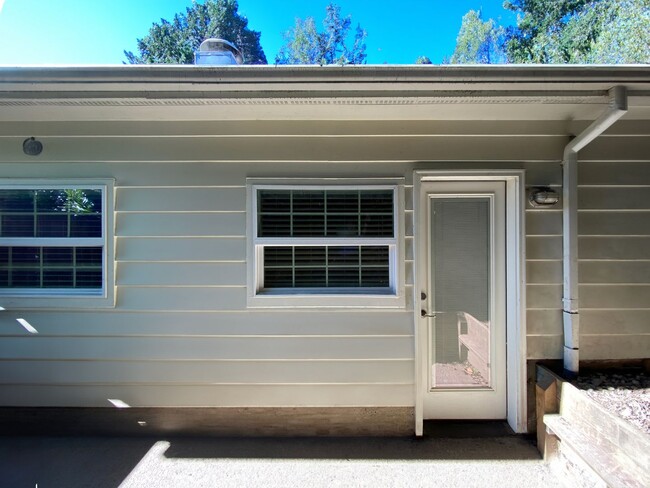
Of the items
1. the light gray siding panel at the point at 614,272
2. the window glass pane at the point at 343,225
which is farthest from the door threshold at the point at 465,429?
the window glass pane at the point at 343,225

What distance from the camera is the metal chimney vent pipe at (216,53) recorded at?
247cm

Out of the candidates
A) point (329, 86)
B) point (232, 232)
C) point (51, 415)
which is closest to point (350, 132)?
point (329, 86)

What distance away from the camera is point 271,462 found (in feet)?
7.38

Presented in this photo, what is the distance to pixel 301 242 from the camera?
2537 mm

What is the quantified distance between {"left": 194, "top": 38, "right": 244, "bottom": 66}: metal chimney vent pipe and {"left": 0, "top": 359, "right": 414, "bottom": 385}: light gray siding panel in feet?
7.31

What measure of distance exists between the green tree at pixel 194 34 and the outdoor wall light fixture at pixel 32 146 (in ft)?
63.0

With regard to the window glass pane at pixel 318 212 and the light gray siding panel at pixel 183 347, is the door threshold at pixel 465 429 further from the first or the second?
the window glass pane at pixel 318 212

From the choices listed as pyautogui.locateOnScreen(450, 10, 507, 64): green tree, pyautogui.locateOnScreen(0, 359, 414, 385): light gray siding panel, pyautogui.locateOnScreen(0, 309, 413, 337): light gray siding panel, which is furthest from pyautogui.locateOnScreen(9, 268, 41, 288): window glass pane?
pyautogui.locateOnScreen(450, 10, 507, 64): green tree

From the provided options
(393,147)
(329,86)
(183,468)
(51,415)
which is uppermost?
(329,86)

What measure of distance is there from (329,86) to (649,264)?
2.66 m

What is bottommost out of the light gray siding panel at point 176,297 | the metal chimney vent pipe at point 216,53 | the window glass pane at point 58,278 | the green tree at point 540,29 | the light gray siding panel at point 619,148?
the light gray siding panel at point 176,297

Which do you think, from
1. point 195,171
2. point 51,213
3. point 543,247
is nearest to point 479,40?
point 543,247

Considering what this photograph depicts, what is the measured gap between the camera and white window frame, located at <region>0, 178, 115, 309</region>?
2.51 metres

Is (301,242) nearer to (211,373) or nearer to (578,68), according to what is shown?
(211,373)
